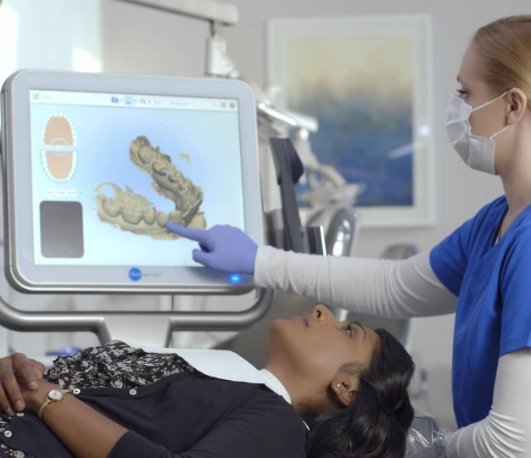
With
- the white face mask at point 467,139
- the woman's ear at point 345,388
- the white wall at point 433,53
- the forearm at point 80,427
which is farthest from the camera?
the white wall at point 433,53

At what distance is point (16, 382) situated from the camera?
4.70 ft

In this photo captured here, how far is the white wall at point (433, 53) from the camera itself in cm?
487

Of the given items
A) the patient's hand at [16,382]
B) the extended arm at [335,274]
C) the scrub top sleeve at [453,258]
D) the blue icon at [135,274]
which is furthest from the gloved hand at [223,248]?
the patient's hand at [16,382]

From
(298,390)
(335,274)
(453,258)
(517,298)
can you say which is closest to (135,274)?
(335,274)

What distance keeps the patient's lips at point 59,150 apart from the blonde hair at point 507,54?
792mm

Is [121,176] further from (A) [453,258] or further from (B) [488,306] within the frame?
(B) [488,306]

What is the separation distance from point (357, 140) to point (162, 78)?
10.1 ft

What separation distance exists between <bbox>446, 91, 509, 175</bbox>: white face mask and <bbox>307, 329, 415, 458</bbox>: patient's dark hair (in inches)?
14.2

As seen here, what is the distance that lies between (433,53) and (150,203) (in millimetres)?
3266

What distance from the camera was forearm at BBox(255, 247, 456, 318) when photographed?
6.40ft

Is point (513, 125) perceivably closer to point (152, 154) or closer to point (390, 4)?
point (152, 154)

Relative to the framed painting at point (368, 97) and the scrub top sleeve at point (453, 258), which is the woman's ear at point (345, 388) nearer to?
the scrub top sleeve at point (453, 258)

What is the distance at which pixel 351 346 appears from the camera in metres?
1.62

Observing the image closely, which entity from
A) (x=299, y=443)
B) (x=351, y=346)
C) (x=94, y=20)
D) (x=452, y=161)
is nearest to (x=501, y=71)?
(x=351, y=346)
